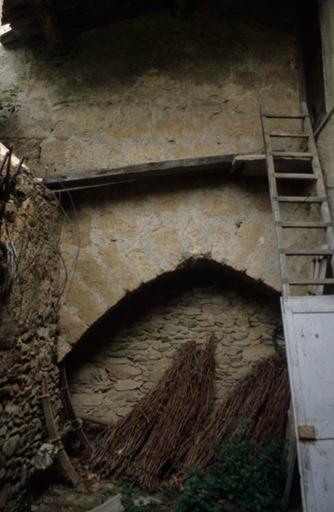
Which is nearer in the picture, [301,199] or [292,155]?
[301,199]

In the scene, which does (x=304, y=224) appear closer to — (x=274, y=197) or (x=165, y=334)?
(x=274, y=197)

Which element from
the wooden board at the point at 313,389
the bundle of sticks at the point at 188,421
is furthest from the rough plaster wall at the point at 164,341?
the wooden board at the point at 313,389

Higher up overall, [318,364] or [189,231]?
[189,231]

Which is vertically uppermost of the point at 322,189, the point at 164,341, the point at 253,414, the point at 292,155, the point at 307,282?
the point at 292,155

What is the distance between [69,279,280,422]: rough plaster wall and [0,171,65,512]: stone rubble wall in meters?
0.51

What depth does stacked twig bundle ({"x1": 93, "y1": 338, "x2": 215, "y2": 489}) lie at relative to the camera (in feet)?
11.6

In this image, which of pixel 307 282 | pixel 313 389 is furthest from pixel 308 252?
pixel 313 389

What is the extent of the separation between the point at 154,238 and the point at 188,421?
1.89 m

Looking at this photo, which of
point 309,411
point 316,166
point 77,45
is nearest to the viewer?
point 309,411

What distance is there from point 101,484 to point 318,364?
221 cm

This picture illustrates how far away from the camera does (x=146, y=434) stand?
12.2 ft

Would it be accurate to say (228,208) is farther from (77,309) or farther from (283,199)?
(77,309)

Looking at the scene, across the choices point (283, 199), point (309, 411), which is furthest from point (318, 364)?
point (283, 199)

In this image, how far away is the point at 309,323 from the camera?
9.45 feet
